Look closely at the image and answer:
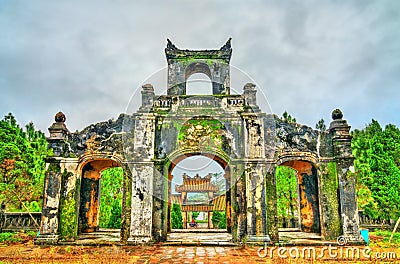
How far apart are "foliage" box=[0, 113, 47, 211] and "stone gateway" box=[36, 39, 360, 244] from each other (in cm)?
535

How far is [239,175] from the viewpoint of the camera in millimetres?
11828

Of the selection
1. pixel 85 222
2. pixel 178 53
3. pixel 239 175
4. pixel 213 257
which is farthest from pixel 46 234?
pixel 178 53

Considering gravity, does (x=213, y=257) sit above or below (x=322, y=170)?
below

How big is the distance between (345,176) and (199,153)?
5.39 meters

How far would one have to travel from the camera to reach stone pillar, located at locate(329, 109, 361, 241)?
1141 centimetres

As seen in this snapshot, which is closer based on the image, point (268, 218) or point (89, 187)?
point (268, 218)

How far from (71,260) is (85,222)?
5500mm

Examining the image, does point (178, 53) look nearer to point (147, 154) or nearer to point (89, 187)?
point (147, 154)

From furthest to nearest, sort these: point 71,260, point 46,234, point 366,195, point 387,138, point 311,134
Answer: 1. point 366,195
2. point 387,138
3. point 311,134
4. point 46,234
5. point 71,260

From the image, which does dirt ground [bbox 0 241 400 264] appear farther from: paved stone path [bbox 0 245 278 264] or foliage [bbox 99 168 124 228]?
foliage [bbox 99 168 124 228]

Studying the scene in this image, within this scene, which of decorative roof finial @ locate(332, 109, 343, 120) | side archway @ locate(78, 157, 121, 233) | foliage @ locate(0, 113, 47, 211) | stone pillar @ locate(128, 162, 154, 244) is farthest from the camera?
foliage @ locate(0, 113, 47, 211)

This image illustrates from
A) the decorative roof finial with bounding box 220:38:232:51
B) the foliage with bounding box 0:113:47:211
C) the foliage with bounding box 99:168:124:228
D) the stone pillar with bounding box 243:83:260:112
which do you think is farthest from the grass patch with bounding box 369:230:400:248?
the foliage with bounding box 0:113:47:211

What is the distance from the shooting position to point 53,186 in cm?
1189

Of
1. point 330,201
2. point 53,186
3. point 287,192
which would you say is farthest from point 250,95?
point 287,192
